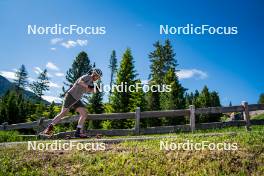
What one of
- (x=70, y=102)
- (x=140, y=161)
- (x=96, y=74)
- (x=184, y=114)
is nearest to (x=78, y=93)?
(x=70, y=102)

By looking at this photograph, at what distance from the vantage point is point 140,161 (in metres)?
8.89

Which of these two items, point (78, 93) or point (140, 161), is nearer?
point (140, 161)

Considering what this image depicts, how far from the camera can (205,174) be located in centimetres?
805

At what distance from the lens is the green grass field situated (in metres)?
8.37

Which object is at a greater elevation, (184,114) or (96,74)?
(96,74)

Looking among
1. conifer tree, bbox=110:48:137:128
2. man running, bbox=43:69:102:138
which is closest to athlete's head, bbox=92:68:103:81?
man running, bbox=43:69:102:138

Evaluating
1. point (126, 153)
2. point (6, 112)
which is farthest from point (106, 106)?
point (126, 153)

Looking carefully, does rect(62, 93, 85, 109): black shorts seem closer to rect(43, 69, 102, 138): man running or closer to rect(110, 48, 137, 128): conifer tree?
rect(43, 69, 102, 138): man running

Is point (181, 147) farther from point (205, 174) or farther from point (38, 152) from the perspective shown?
point (38, 152)

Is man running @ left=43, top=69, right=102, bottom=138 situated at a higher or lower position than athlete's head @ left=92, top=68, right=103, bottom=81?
lower

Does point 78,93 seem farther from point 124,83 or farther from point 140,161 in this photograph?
point 124,83

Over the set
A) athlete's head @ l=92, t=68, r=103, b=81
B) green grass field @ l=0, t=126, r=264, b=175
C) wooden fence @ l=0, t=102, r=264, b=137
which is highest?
athlete's head @ l=92, t=68, r=103, b=81

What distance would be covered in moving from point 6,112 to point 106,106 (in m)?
16.9

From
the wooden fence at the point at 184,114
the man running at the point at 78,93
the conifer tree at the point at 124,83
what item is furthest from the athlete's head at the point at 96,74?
the conifer tree at the point at 124,83
